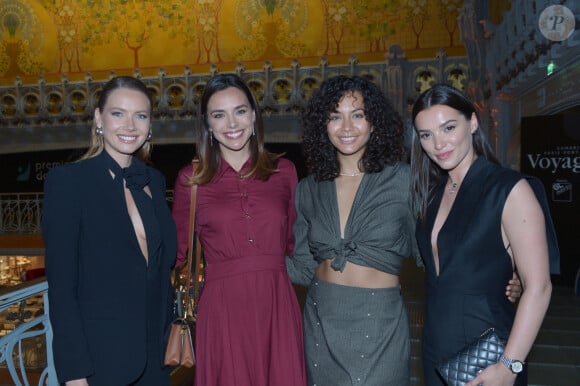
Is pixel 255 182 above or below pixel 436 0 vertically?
below

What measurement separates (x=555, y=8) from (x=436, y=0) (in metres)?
4.25

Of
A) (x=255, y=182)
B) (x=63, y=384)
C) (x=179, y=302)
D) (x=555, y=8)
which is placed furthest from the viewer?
(x=555, y=8)

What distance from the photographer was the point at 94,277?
67.9 inches

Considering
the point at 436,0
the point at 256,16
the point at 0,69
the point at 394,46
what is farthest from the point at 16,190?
the point at 436,0

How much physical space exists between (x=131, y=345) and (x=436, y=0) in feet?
28.3

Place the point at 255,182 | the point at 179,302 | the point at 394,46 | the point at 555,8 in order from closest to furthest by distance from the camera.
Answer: the point at 255,182
the point at 179,302
the point at 555,8
the point at 394,46

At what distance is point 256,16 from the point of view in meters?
9.62

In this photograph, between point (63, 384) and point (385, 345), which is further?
point (385, 345)

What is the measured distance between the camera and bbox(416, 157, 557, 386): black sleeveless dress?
1663 mm

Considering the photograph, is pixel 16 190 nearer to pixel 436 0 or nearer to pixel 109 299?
pixel 436 0

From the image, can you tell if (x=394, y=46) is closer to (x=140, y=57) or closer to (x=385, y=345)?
(x=140, y=57)

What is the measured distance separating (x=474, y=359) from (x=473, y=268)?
289 millimetres

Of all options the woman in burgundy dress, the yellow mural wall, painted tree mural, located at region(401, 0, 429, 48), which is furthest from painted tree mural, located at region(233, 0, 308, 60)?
the woman in burgundy dress

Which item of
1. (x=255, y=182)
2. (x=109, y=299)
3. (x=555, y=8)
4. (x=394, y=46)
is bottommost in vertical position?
(x=109, y=299)
